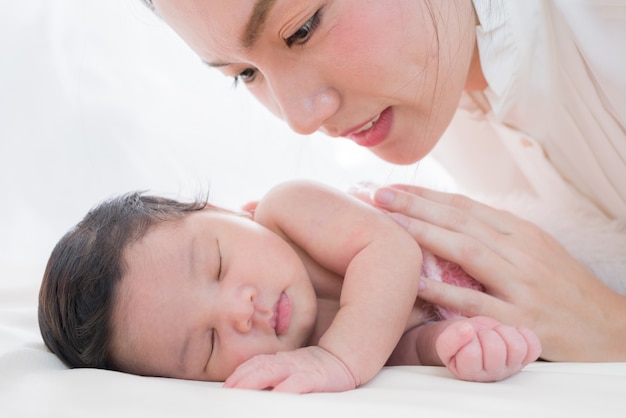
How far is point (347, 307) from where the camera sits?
4.11ft

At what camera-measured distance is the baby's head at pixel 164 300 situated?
121cm

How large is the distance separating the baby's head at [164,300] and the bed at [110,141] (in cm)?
7

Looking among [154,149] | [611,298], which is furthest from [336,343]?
[154,149]

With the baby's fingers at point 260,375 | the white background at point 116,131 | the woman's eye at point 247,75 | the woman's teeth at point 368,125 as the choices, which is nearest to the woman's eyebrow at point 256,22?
the woman's eye at point 247,75

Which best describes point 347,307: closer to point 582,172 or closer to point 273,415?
point 273,415

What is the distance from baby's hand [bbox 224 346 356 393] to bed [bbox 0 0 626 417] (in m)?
0.07

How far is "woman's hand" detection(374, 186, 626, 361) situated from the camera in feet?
4.48

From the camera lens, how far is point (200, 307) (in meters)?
1.23

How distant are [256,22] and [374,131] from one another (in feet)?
1.21

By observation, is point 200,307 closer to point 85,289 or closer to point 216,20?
point 85,289

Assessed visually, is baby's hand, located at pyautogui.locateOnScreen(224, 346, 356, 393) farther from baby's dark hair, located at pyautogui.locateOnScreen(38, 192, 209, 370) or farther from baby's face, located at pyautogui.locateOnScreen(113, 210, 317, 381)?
baby's dark hair, located at pyautogui.locateOnScreen(38, 192, 209, 370)

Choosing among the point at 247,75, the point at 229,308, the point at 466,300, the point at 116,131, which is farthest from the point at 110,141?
the point at 466,300

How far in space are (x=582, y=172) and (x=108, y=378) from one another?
1140 millimetres

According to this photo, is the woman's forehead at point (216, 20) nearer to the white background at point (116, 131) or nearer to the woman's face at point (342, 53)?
the woman's face at point (342, 53)
